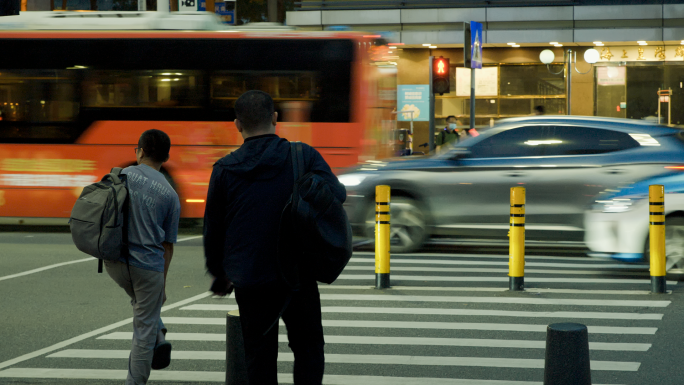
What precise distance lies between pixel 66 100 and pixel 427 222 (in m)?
7.09

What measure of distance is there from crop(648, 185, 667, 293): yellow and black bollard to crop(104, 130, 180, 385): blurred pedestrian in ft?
17.8

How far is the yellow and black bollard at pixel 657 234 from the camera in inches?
341

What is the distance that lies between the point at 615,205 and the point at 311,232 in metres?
6.72

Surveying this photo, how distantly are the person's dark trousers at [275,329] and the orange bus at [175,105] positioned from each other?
10577 mm

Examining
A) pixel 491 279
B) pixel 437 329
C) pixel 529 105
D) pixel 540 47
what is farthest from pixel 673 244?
pixel 540 47

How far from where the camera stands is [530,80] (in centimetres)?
2867

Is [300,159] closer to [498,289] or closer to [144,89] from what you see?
[498,289]

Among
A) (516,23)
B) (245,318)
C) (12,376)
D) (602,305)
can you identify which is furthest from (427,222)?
(516,23)

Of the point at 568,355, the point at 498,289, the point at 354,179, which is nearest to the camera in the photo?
the point at 568,355

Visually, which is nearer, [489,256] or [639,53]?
[489,256]

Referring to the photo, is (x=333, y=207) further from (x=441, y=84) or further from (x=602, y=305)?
(x=441, y=84)

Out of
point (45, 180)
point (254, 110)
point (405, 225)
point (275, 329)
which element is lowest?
point (405, 225)

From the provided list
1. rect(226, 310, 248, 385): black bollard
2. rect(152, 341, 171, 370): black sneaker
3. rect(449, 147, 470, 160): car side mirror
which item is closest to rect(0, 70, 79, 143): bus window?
rect(449, 147, 470, 160): car side mirror

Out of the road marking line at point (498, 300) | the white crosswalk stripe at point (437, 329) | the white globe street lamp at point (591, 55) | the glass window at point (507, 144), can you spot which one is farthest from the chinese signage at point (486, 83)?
the road marking line at point (498, 300)
